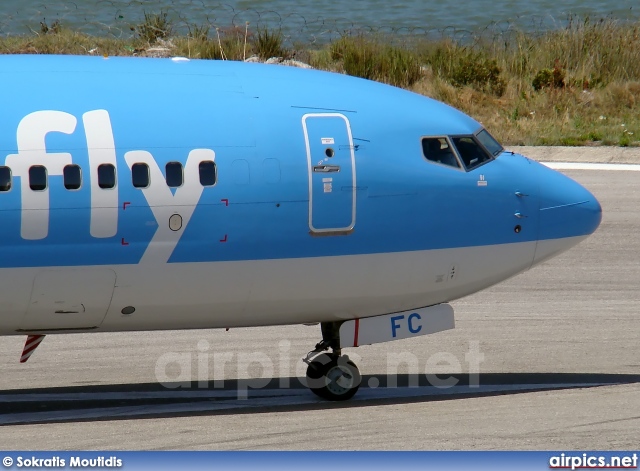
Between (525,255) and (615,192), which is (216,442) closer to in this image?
(525,255)

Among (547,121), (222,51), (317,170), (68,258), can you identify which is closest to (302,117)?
(317,170)

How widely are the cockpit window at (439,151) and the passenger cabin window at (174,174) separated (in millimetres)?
2983

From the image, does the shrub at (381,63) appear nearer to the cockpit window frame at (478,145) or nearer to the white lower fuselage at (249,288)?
the cockpit window frame at (478,145)

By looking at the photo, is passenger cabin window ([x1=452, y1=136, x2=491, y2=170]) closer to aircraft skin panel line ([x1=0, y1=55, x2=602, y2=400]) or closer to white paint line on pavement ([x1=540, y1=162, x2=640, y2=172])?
aircraft skin panel line ([x1=0, y1=55, x2=602, y2=400])

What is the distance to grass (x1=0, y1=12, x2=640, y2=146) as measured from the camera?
29469 mm

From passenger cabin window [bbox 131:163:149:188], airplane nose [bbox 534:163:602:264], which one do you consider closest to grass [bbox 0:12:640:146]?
airplane nose [bbox 534:163:602:264]

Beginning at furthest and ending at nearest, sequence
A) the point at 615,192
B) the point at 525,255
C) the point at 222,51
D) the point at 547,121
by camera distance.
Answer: the point at 222,51
the point at 547,121
the point at 615,192
the point at 525,255

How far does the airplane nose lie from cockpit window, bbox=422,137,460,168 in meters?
1.22

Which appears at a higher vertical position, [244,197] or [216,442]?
[244,197]

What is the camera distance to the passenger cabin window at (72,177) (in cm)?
1194

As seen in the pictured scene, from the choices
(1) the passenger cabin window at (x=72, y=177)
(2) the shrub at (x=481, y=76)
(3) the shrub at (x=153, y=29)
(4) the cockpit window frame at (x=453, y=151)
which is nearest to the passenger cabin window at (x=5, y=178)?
(1) the passenger cabin window at (x=72, y=177)

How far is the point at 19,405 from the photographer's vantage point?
14.1 m

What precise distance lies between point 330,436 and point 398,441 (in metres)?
0.78

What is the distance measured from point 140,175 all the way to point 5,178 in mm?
1437
